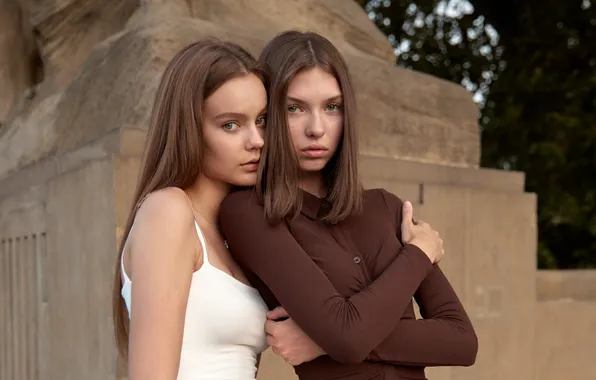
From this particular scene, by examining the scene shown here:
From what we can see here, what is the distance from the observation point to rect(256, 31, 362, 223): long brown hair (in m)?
1.85

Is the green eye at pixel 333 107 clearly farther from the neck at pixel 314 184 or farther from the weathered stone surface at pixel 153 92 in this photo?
the weathered stone surface at pixel 153 92

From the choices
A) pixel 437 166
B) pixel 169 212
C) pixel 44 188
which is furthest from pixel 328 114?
pixel 437 166

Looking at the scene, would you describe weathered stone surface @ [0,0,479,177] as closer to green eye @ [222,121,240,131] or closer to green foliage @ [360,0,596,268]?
green eye @ [222,121,240,131]

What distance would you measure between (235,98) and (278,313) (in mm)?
490

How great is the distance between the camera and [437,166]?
12.9 feet

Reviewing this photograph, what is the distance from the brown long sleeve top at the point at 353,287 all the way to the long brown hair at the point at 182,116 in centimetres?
15

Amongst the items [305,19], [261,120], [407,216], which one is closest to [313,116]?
[261,120]

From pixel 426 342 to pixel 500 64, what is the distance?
752 cm

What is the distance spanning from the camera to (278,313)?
5.90 feet

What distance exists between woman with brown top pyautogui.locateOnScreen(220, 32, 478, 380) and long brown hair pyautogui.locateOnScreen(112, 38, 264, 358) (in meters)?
0.14

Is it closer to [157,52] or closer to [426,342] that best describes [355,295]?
[426,342]

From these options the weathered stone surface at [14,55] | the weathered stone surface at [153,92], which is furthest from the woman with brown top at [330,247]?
the weathered stone surface at [14,55]

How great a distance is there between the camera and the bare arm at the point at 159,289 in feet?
5.11

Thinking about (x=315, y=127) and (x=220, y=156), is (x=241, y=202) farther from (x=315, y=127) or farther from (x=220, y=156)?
(x=315, y=127)
